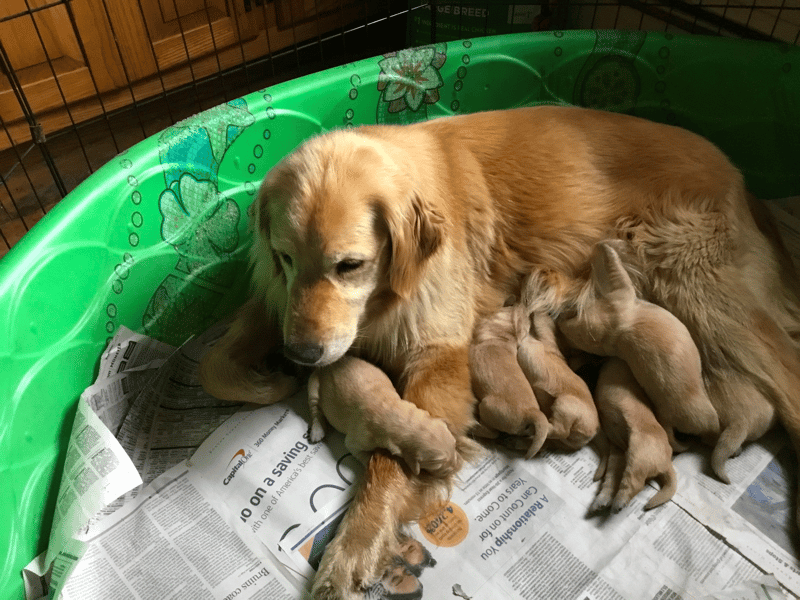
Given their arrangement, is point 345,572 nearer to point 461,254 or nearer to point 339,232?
point 339,232

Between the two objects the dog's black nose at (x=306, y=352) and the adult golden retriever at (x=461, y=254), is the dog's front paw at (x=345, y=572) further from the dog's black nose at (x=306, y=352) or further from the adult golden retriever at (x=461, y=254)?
the dog's black nose at (x=306, y=352)

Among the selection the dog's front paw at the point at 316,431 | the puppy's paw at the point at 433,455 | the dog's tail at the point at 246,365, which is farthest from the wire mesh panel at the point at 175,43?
the puppy's paw at the point at 433,455

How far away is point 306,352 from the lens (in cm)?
156

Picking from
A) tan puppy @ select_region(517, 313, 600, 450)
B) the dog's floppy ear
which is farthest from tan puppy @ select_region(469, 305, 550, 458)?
the dog's floppy ear

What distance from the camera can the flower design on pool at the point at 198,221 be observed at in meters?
2.09

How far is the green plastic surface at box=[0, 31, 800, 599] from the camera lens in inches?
66.0

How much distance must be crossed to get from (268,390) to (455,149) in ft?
3.28

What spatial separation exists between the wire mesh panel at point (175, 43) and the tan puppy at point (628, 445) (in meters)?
1.86

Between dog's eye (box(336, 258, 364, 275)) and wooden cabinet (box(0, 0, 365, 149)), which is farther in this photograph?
wooden cabinet (box(0, 0, 365, 149))

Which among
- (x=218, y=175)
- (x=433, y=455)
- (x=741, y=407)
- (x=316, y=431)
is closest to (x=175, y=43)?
(x=218, y=175)

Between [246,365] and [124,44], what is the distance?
2.09m

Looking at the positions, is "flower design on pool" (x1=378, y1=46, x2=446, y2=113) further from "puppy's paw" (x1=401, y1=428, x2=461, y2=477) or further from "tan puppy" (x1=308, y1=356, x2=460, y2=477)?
"puppy's paw" (x1=401, y1=428, x2=461, y2=477)

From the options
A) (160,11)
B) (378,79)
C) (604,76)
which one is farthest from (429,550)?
(160,11)

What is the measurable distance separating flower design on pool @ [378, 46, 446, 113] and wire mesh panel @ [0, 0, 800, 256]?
0.46 m
